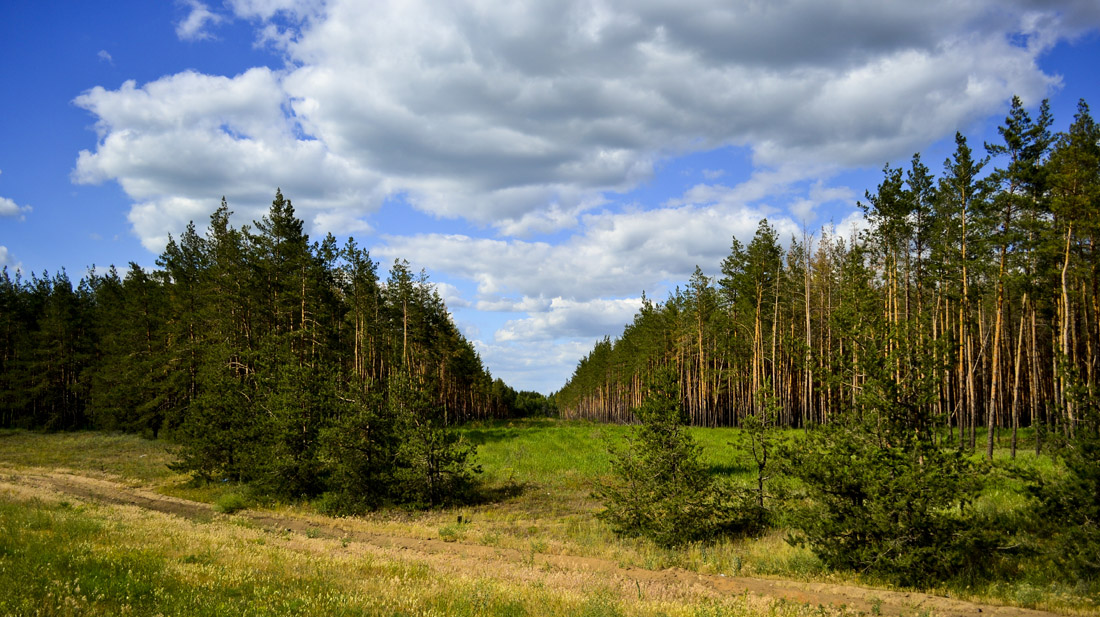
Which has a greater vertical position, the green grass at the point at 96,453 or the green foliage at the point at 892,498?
the green foliage at the point at 892,498

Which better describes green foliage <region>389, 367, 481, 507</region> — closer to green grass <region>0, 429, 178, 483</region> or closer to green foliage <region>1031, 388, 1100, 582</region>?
green grass <region>0, 429, 178, 483</region>

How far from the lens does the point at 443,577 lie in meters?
11.5

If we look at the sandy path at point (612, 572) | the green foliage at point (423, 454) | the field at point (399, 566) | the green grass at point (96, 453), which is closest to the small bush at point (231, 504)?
the field at point (399, 566)

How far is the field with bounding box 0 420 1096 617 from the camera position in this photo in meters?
8.27

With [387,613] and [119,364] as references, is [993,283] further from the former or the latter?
[119,364]

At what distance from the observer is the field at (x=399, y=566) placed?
827 centimetres

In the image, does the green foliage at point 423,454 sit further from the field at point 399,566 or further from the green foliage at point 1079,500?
the green foliage at point 1079,500

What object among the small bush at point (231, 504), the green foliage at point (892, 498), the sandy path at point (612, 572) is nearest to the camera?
the sandy path at point (612, 572)

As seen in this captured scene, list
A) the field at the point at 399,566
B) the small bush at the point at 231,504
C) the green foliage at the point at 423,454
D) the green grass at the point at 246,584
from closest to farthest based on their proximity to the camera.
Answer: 1. the green grass at the point at 246,584
2. the field at the point at 399,566
3. the small bush at the point at 231,504
4. the green foliage at the point at 423,454

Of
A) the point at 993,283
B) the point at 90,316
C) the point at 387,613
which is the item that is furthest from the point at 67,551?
the point at 90,316

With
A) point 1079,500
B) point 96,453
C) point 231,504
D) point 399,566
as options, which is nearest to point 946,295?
Result: point 1079,500

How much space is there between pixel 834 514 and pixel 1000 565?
12.9 ft

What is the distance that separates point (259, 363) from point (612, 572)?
78.6 feet

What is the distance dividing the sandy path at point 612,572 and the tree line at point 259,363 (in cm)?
367
